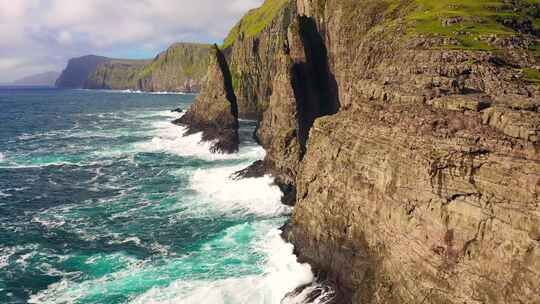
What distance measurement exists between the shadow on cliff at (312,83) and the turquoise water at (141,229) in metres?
12.8

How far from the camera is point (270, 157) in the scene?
6084cm

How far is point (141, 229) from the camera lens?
152ft

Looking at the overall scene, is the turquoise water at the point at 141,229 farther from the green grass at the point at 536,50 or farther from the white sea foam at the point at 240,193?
the green grass at the point at 536,50

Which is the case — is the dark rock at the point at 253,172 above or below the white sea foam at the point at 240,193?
above

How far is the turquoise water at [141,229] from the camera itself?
34375 mm

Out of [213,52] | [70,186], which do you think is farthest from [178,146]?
[70,186]

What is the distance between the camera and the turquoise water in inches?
1353

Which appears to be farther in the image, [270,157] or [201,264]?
[270,157]

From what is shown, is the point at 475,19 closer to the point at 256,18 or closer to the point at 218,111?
the point at 218,111

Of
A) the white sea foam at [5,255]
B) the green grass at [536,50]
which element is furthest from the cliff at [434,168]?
the white sea foam at [5,255]

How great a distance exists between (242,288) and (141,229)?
17.5m

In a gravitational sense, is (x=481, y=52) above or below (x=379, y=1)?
below

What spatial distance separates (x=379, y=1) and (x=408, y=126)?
38633 millimetres

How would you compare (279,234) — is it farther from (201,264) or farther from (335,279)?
(335,279)
